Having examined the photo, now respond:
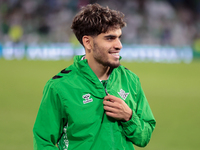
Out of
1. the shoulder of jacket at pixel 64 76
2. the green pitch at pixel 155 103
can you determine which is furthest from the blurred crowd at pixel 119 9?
the shoulder of jacket at pixel 64 76

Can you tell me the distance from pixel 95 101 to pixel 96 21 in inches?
23.1

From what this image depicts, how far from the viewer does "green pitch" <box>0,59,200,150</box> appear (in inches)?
230

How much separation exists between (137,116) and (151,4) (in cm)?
2251

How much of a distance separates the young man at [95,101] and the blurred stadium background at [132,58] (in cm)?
48

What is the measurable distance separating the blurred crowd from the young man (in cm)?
1879

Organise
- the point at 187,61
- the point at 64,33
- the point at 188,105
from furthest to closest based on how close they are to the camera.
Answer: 1. the point at 64,33
2. the point at 187,61
3. the point at 188,105

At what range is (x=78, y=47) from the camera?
19031 millimetres

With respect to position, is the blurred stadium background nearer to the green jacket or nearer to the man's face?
the man's face

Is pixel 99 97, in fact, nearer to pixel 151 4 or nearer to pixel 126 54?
pixel 126 54

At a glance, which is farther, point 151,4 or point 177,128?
point 151,4

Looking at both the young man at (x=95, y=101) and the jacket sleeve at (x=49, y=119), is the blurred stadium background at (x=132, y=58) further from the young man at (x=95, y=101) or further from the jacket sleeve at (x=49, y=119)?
the jacket sleeve at (x=49, y=119)

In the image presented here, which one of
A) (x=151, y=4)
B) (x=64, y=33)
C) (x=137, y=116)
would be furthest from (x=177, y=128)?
(x=151, y=4)

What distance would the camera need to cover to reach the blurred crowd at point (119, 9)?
72.2 feet

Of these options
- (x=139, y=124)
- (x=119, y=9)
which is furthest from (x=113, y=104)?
(x=119, y=9)
